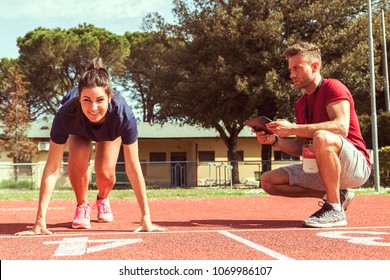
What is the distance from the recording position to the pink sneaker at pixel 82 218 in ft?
18.2

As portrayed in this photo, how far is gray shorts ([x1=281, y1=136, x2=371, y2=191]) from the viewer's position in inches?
213

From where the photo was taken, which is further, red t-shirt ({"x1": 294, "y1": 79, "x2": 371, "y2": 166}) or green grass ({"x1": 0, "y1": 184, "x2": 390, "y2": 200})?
green grass ({"x1": 0, "y1": 184, "x2": 390, "y2": 200})

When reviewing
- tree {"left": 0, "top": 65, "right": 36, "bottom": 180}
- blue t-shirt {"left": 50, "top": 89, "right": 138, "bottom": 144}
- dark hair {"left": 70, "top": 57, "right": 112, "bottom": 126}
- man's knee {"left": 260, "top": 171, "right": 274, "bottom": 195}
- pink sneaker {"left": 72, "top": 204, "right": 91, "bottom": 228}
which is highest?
tree {"left": 0, "top": 65, "right": 36, "bottom": 180}

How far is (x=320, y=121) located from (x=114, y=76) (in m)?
40.2

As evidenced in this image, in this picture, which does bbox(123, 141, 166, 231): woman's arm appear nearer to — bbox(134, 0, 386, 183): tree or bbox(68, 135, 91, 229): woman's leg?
bbox(68, 135, 91, 229): woman's leg

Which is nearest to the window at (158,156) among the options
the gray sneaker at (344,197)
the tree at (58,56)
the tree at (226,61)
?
the tree at (58,56)

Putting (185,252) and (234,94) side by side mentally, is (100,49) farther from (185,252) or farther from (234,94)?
(185,252)

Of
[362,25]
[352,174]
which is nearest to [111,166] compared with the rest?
[352,174]

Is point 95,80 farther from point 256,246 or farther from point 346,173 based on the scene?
point 346,173

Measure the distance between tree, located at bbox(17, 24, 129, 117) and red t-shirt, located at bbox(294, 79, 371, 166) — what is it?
36407 millimetres

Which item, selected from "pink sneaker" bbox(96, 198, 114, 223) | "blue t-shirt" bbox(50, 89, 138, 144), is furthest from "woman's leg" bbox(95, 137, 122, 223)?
"blue t-shirt" bbox(50, 89, 138, 144)

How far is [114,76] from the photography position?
147 ft

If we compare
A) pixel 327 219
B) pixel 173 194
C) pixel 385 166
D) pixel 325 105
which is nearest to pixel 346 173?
pixel 327 219

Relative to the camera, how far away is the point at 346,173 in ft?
18.1
